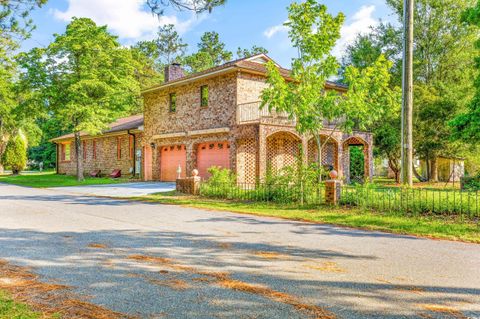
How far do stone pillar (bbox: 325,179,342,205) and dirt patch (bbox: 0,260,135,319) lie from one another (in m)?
8.95

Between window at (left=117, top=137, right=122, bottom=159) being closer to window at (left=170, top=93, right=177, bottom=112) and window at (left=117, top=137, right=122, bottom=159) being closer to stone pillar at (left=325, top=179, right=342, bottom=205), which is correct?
window at (left=170, top=93, right=177, bottom=112)

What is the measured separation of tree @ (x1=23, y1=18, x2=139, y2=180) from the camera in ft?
82.4

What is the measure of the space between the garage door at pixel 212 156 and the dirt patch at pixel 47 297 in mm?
16450

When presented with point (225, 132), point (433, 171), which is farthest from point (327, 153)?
point (433, 171)

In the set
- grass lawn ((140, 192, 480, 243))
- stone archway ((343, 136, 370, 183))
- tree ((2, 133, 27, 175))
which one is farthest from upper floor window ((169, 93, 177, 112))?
tree ((2, 133, 27, 175))

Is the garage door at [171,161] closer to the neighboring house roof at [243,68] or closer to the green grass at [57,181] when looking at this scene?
the green grass at [57,181]

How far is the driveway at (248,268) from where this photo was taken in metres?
3.97

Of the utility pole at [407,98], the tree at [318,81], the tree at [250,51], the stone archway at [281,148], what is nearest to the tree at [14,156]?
the tree at [250,51]

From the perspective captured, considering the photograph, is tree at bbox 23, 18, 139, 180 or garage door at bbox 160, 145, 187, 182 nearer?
garage door at bbox 160, 145, 187, 182

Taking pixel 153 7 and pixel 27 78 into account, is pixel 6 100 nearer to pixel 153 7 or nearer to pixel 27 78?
pixel 27 78

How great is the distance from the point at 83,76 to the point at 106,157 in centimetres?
847

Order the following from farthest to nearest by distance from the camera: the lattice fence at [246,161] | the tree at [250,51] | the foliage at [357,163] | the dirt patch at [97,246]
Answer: the tree at [250,51]
the foliage at [357,163]
the lattice fence at [246,161]
the dirt patch at [97,246]

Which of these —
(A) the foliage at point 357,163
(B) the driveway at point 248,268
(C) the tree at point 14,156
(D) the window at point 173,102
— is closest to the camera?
(B) the driveway at point 248,268

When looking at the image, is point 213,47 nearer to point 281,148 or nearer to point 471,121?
point 281,148
